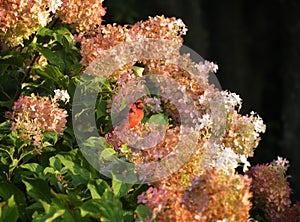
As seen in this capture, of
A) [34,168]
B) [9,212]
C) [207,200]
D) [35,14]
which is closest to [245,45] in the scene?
[35,14]

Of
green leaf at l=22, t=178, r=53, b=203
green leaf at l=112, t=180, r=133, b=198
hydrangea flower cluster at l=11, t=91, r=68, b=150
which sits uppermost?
hydrangea flower cluster at l=11, t=91, r=68, b=150

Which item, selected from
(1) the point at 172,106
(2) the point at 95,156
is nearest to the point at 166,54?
(1) the point at 172,106

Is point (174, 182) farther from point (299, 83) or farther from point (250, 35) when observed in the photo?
point (250, 35)

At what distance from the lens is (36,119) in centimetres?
230

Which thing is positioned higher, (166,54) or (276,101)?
(276,101)

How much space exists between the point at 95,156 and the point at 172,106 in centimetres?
46

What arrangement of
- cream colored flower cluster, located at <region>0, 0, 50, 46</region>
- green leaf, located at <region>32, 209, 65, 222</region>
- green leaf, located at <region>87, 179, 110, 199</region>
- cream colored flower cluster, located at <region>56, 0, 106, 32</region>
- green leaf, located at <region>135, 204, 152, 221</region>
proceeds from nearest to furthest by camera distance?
1. green leaf, located at <region>32, 209, 65, 222</region>
2. green leaf, located at <region>135, 204, 152, 221</region>
3. green leaf, located at <region>87, 179, 110, 199</region>
4. cream colored flower cluster, located at <region>0, 0, 50, 46</region>
5. cream colored flower cluster, located at <region>56, 0, 106, 32</region>

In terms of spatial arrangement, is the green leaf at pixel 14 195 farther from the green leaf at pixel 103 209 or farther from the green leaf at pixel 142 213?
the green leaf at pixel 142 213

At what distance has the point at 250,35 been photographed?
26.0 feet

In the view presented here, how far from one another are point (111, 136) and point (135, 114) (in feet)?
0.47

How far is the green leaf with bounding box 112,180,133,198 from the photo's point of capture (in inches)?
81.9

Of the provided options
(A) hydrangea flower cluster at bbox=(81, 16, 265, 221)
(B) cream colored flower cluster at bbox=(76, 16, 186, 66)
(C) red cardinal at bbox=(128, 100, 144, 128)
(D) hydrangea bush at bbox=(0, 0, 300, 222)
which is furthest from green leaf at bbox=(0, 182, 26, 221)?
(B) cream colored flower cluster at bbox=(76, 16, 186, 66)

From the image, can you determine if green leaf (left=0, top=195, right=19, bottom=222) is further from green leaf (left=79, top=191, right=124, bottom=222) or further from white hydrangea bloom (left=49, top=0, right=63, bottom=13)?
white hydrangea bloom (left=49, top=0, right=63, bottom=13)

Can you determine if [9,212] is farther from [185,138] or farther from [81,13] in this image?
[81,13]
